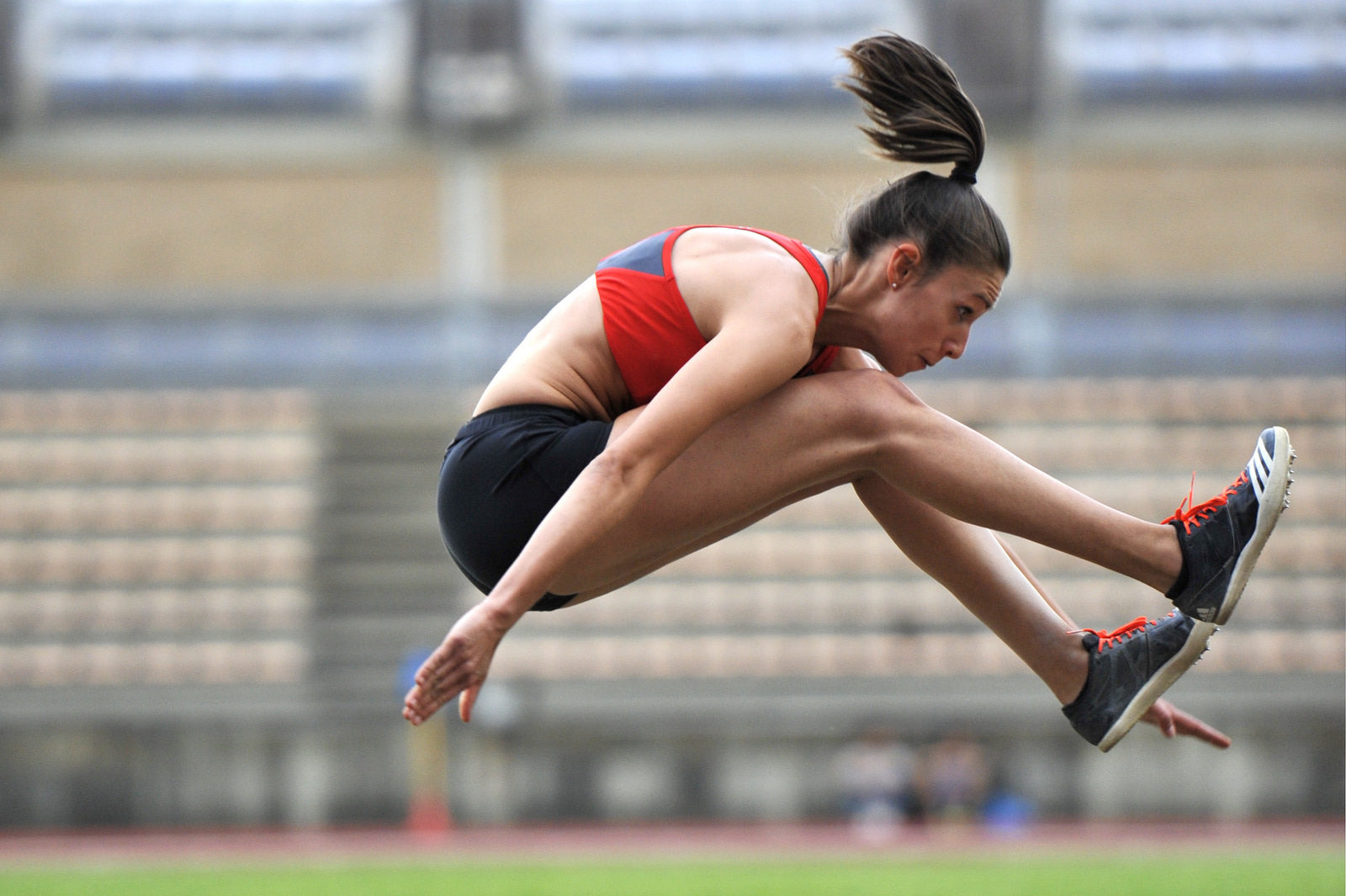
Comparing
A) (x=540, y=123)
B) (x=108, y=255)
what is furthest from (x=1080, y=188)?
(x=108, y=255)

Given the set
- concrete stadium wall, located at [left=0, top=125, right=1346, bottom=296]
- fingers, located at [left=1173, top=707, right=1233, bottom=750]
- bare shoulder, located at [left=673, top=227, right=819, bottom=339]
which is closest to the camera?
bare shoulder, located at [left=673, top=227, right=819, bottom=339]

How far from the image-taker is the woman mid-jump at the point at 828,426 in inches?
94.0

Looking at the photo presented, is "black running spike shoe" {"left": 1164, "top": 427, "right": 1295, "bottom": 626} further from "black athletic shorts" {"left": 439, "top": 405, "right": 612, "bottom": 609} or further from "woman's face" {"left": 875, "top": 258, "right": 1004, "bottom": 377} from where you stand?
"black athletic shorts" {"left": 439, "top": 405, "right": 612, "bottom": 609}

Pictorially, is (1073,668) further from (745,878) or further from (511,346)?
(511,346)

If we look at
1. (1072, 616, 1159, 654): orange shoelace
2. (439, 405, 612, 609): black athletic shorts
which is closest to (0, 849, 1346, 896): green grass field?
(1072, 616, 1159, 654): orange shoelace

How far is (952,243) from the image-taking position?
8.08ft

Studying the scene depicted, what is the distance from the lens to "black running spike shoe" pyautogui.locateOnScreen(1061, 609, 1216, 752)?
103 inches

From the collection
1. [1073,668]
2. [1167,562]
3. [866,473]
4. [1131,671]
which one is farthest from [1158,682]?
[866,473]

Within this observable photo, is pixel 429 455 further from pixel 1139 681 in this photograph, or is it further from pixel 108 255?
pixel 1139 681

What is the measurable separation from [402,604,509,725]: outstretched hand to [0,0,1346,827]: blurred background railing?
9301 millimetres

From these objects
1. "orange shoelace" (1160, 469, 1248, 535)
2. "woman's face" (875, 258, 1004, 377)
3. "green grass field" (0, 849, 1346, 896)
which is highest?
"woman's face" (875, 258, 1004, 377)

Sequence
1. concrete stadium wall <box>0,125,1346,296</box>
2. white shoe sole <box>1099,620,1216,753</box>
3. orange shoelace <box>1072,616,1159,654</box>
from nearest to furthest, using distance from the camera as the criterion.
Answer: white shoe sole <box>1099,620,1216,753</box> < orange shoelace <box>1072,616,1159,654</box> < concrete stadium wall <box>0,125,1346,296</box>

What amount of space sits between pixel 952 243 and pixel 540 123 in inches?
492

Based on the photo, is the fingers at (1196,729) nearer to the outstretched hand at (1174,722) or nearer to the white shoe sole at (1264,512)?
the outstretched hand at (1174,722)
